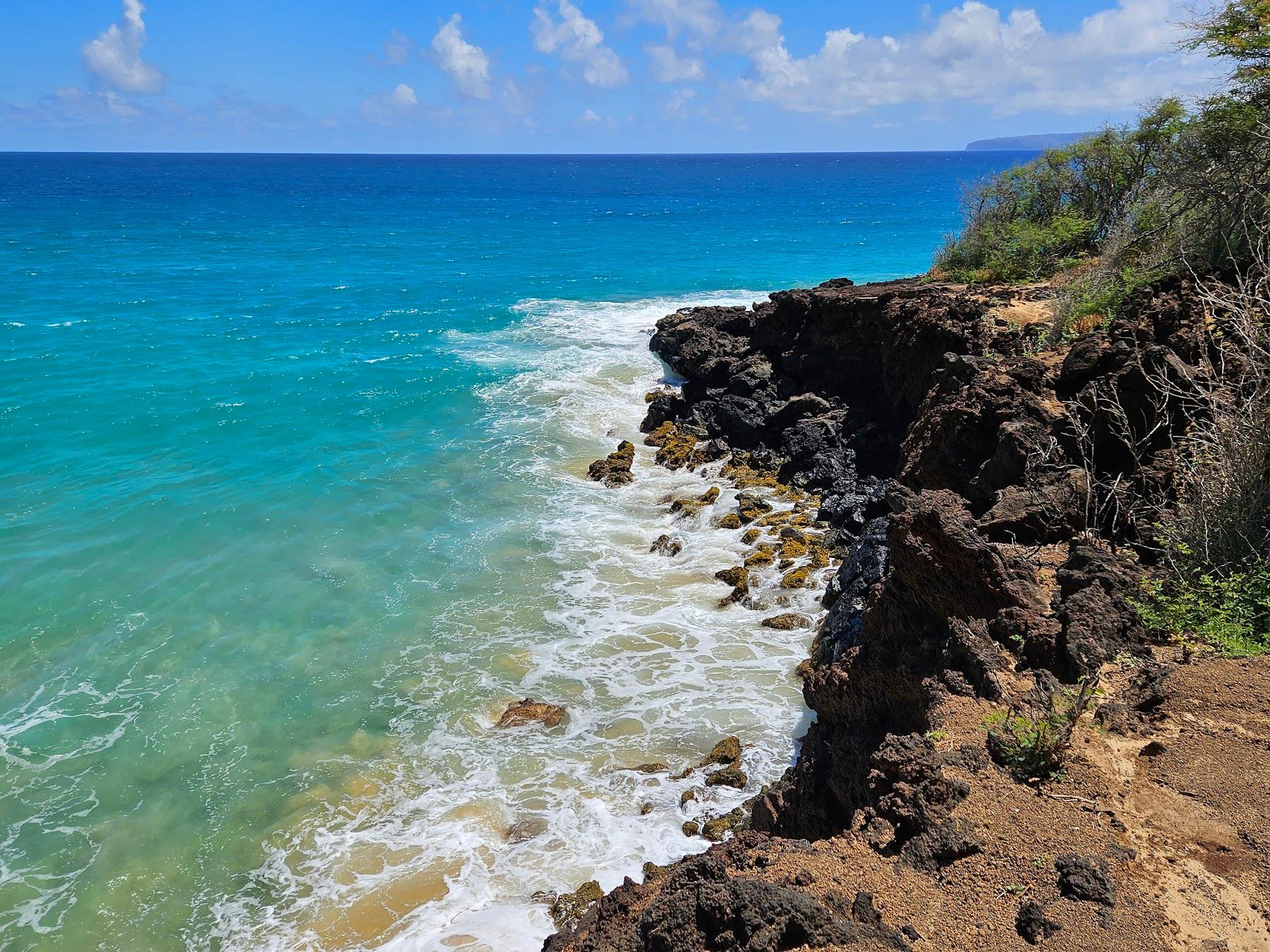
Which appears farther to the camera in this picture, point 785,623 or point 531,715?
point 785,623

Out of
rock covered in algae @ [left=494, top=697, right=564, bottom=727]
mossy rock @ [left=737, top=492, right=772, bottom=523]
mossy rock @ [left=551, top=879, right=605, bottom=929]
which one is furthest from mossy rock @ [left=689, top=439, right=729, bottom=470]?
mossy rock @ [left=551, top=879, right=605, bottom=929]

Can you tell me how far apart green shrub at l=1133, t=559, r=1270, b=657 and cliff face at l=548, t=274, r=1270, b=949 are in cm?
30

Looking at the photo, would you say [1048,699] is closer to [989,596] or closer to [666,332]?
[989,596]

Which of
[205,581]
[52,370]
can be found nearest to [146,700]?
[205,581]

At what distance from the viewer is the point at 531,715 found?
558 inches

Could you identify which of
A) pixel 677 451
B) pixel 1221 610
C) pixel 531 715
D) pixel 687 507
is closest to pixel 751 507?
pixel 687 507

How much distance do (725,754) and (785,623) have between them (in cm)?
432

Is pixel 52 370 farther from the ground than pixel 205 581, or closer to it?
farther from the ground

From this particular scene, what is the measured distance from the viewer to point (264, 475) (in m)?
24.3

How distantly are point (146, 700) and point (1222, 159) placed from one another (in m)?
22.4

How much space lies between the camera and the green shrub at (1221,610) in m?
7.62

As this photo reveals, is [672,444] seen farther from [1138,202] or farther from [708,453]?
[1138,202]

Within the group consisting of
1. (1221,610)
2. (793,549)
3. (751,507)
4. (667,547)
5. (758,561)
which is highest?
(1221,610)

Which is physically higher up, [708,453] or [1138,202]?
[1138,202]
